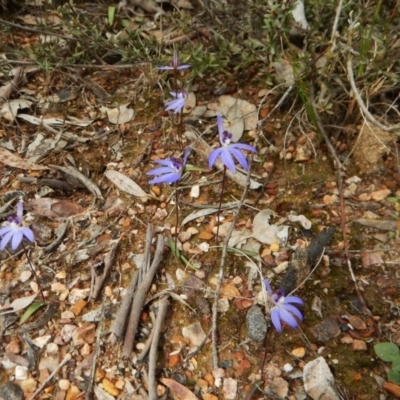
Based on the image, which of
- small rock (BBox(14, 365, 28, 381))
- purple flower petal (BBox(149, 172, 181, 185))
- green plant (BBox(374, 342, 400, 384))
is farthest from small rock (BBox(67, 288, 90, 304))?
green plant (BBox(374, 342, 400, 384))

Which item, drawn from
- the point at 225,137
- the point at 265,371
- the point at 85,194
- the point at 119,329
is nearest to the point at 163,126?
the point at 85,194

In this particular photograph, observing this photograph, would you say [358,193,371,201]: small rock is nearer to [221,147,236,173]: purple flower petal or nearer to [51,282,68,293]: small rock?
[221,147,236,173]: purple flower petal

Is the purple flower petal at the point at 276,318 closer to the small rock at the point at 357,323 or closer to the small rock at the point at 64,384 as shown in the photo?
the small rock at the point at 357,323

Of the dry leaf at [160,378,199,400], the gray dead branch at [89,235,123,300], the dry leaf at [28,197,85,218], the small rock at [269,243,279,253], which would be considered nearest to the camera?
the dry leaf at [160,378,199,400]

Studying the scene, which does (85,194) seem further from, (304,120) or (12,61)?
(304,120)

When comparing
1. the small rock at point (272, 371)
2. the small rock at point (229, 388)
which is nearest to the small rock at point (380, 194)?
the small rock at point (272, 371)

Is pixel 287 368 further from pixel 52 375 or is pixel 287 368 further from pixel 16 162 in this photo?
pixel 16 162

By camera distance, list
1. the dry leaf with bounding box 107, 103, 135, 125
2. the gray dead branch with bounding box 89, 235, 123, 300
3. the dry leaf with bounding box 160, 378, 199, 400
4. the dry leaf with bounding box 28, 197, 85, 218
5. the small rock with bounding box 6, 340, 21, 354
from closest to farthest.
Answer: the dry leaf with bounding box 160, 378, 199, 400
the small rock with bounding box 6, 340, 21, 354
the gray dead branch with bounding box 89, 235, 123, 300
the dry leaf with bounding box 28, 197, 85, 218
the dry leaf with bounding box 107, 103, 135, 125
